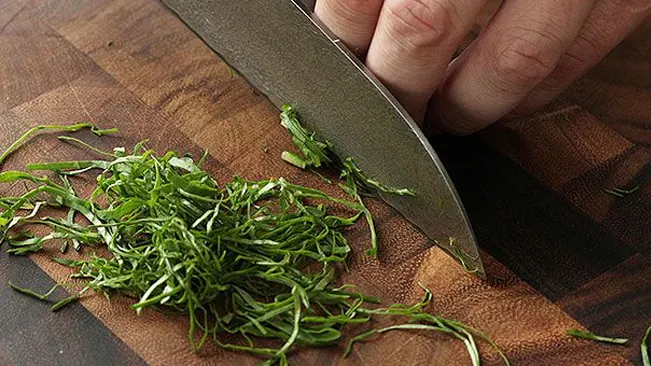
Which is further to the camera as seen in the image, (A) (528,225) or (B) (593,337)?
(A) (528,225)

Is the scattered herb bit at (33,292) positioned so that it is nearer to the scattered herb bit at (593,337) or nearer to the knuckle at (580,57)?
the scattered herb bit at (593,337)

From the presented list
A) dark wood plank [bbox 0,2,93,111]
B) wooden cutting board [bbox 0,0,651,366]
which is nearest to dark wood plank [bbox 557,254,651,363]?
wooden cutting board [bbox 0,0,651,366]

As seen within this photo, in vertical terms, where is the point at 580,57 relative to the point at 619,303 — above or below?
above

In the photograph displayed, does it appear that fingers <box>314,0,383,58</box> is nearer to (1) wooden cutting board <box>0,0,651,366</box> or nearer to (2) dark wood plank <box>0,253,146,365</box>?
(1) wooden cutting board <box>0,0,651,366</box>

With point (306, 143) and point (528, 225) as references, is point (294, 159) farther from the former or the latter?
point (528, 225)

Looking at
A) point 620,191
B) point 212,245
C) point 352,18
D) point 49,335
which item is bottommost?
point 49,335

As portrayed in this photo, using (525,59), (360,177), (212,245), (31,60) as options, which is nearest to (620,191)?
(525,59)

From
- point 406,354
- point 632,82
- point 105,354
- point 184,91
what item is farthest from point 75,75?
point 632,82

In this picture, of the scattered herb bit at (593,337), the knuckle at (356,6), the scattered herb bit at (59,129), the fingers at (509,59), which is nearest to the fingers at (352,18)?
the knuckle at (356,6)

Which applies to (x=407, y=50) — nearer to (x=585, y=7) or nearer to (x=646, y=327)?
(x=585, y=7)
